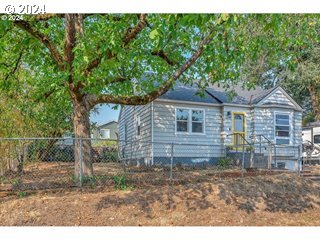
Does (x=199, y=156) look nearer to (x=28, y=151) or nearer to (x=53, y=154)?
(x=53, y=154)

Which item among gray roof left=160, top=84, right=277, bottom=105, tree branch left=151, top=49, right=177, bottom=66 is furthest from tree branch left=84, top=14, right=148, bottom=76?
gray roof left=160, top=84, right=277, bottom=105

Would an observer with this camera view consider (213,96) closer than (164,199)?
No

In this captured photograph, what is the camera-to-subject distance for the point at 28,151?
36.8 feet

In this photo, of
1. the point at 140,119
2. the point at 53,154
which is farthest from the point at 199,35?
the point at 53,154

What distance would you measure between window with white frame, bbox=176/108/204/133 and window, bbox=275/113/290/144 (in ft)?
14.2

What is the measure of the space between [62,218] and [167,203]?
7.32 ft

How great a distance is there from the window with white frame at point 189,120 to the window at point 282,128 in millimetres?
4324

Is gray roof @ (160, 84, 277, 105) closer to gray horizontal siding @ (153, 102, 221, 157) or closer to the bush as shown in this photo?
gray horizontal siding @ (153, 102, 221, 157)

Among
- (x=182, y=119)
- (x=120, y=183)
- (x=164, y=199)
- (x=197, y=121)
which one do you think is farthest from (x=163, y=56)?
(x=197, y=121)

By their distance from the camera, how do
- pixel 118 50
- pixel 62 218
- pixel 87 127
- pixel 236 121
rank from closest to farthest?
1. pixel 62 218
2. pixel 118 50
3. pixel 87 127
4. pixel 236 121

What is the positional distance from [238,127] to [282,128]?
2.56m

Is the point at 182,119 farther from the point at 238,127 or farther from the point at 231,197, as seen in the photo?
the point at 231,197

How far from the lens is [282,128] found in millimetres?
17266

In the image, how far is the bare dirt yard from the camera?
6430 millimetres
